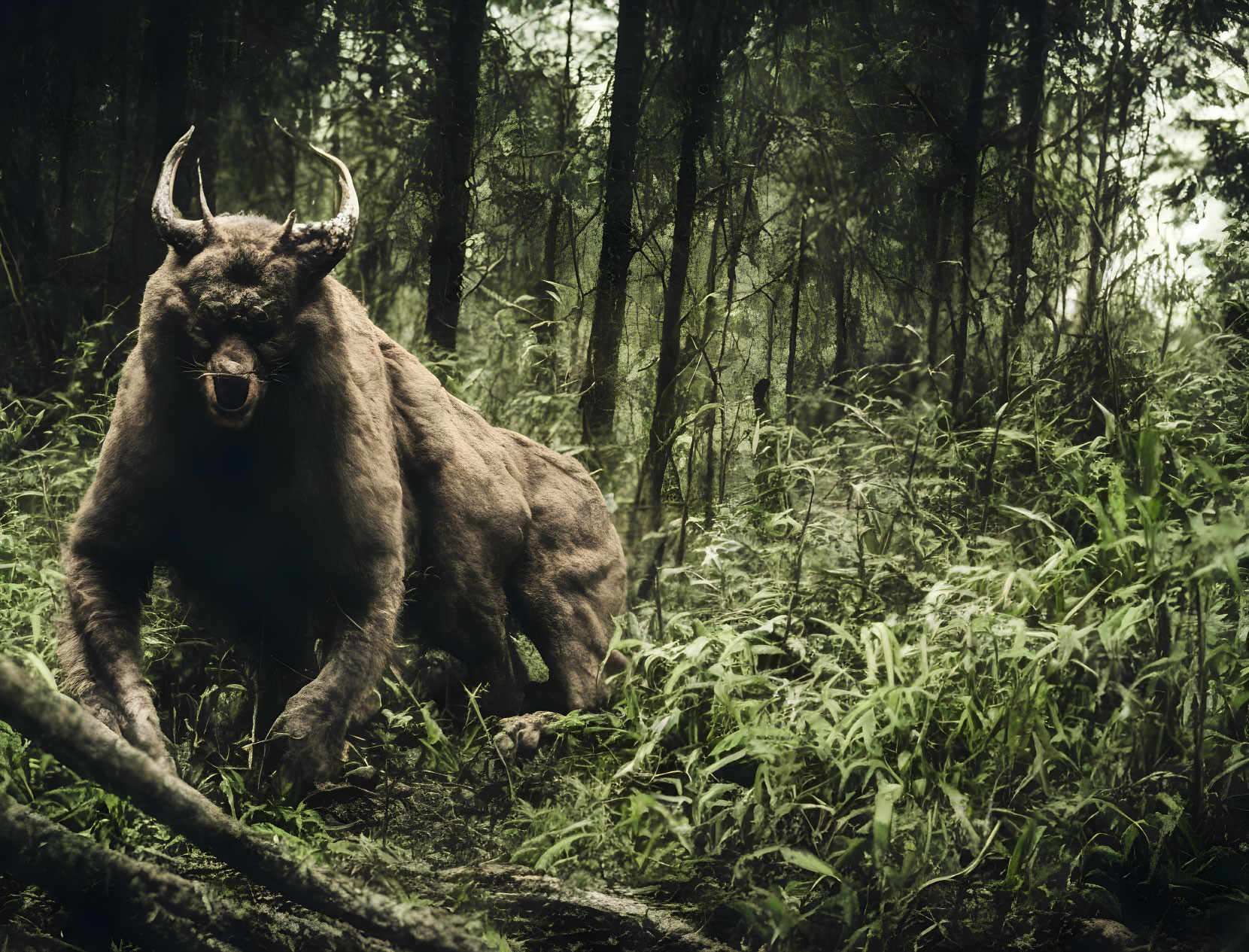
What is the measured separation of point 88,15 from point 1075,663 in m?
4.11

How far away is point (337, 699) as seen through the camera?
2.75 m

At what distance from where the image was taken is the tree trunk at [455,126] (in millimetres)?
3455

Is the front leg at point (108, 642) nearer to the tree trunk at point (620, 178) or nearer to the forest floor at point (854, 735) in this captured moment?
the forest floor at point (854, 735)

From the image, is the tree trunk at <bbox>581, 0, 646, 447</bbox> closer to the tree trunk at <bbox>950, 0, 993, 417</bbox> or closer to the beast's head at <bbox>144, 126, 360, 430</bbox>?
the beast's head at <bbox>144, 126, 360, 430</bbox>

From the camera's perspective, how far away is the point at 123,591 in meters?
2.87

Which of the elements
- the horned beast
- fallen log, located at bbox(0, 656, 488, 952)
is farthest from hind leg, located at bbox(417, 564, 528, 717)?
fallen log, located at bbox(0, 656, 488, 952)

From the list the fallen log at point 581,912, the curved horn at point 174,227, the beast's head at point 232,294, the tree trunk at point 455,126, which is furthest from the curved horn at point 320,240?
the fallen log at point 581,912

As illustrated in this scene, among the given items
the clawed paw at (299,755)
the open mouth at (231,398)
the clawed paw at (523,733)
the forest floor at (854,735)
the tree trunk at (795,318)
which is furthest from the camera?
the tree trunk at (795,318)

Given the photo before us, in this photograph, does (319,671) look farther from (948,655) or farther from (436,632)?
(948,655)

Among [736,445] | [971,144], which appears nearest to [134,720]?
[736,445]

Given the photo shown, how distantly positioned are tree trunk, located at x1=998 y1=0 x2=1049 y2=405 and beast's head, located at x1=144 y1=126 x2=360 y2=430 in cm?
247

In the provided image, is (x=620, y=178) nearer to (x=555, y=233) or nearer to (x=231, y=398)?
(x=555, y=233)

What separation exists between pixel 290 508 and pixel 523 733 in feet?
3.36

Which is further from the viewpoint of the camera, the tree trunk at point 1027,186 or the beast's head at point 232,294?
the tree trunk at point 1027,186
